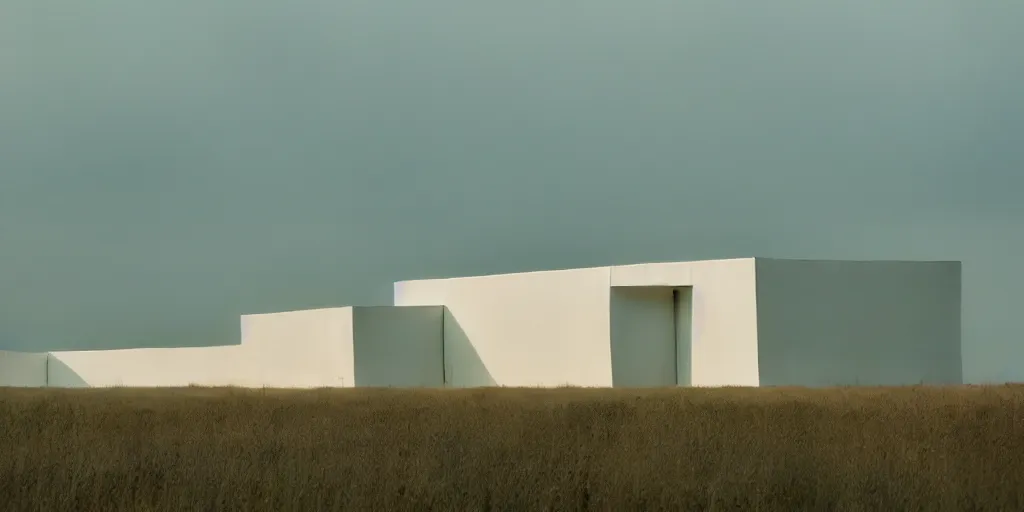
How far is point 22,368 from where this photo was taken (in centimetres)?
3384

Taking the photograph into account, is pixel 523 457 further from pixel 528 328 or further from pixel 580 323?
pixel 528 328

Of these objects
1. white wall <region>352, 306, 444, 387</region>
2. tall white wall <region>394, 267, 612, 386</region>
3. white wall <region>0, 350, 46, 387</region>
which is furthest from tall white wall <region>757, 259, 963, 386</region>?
white wall <region>0, 350, 46, 387</region>

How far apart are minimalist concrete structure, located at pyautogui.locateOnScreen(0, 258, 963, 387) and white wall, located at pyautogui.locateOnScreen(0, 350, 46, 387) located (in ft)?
37.6

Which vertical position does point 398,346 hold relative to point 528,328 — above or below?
below

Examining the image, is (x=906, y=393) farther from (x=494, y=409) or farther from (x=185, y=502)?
(x=185, y=502)

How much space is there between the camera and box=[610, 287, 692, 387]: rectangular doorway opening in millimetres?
20891

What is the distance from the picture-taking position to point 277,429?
10.4m

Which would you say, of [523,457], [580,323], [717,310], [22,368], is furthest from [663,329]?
[22,368]

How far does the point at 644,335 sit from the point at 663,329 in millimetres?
374

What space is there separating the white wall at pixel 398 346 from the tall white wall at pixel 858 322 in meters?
8.93

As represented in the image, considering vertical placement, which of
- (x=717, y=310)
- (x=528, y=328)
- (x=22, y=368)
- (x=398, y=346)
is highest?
(x=717, y=310)

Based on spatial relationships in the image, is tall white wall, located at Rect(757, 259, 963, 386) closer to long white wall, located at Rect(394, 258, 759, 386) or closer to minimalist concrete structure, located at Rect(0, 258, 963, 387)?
minimalist concrete structure, located at Rect(0, 258, 963, 387)

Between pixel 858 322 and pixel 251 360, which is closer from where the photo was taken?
pixel 858 322

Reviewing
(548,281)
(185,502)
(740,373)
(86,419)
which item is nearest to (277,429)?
(86,419)
